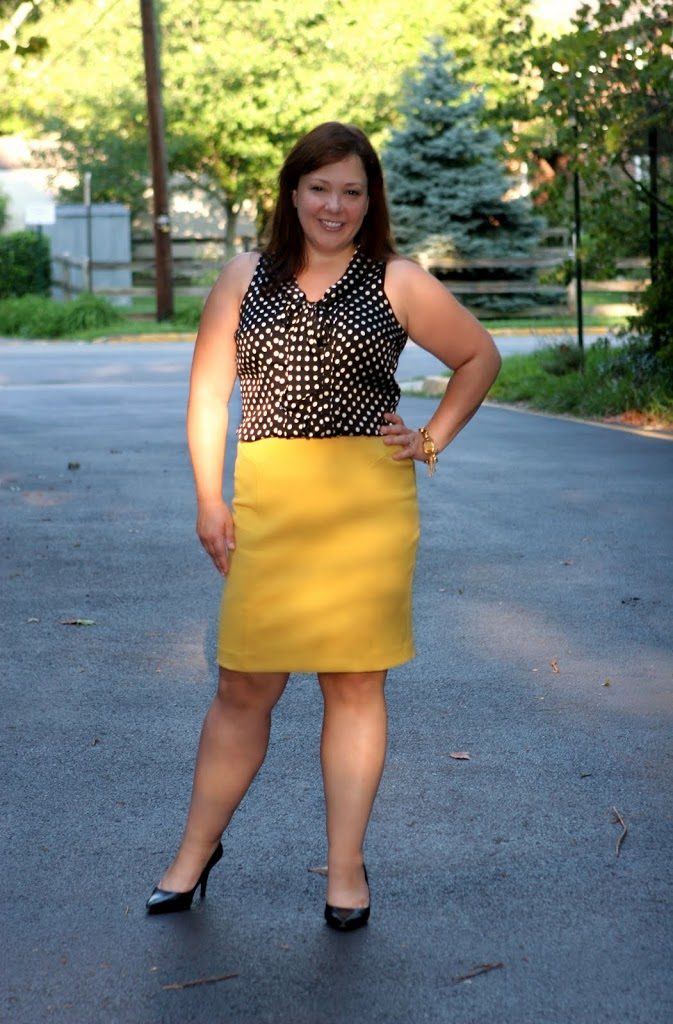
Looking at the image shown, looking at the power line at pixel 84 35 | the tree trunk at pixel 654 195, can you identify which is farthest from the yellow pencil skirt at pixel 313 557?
the power line at pixel 84 35

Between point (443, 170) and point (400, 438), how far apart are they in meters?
33.2

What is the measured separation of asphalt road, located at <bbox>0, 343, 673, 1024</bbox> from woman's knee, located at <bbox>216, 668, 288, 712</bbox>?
1.61ft

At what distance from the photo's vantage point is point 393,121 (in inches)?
1789

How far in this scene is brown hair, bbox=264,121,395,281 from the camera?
4.18 m

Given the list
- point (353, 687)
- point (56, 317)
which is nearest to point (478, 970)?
point (353, 687)

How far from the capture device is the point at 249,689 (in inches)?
167

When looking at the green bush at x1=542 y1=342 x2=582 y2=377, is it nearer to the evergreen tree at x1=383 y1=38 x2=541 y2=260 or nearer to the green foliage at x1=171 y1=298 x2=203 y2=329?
the green foliage at x1=171 y1=298 x2=203 y2=329

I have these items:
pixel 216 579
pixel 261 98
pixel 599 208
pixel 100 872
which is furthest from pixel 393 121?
pixel 100 872

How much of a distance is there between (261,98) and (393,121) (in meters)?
4.14

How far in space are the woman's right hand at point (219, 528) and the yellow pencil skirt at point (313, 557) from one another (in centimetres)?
5

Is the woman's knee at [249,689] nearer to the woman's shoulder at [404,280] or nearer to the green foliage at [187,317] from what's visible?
the woman's shoulder at [404,280]

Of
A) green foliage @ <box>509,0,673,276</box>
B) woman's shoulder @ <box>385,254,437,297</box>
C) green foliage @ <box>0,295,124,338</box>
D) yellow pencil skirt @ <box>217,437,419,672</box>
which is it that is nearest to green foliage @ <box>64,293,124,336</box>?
green foliage @ <box>0,295,124,338</box>

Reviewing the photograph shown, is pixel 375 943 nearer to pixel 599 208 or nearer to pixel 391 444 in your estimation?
pixel 391 444

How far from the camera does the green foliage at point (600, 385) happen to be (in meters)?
17.2
